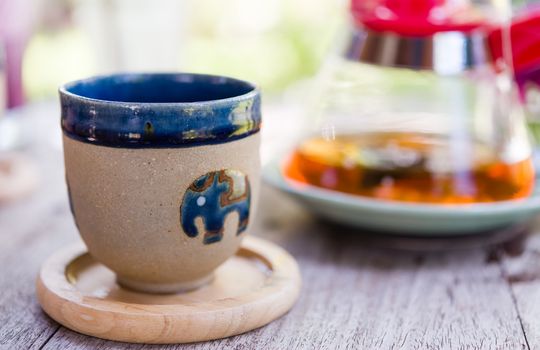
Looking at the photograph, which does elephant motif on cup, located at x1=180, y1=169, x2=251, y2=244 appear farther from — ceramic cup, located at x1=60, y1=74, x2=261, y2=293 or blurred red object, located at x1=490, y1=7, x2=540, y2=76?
blurred red object, located at x1=490, y1=7, x2=540, y2=76

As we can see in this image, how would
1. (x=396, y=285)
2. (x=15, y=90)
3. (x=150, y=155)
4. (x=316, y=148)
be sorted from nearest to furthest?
(x=150, y=155) < (x=396, y=285) < (x=316, y=148) < (x=15, y=90)

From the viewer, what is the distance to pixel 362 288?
1.60 ft

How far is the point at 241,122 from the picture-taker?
1.34 ft

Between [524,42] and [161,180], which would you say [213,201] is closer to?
[161,180]

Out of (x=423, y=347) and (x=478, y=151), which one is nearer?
(x=423, y=347)

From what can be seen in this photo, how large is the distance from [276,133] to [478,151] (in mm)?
335

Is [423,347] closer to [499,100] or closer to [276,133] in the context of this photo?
[499,100]

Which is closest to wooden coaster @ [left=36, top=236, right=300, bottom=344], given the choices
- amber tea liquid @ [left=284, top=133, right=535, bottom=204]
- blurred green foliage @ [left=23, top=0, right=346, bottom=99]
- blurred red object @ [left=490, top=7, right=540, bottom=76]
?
amber tea liquid @ [left=284, top=133, right=535, bottom=204]

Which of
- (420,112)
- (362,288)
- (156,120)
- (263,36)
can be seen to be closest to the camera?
(156,120)

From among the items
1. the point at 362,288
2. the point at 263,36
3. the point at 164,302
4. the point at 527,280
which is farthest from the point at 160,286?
the point at 263,36

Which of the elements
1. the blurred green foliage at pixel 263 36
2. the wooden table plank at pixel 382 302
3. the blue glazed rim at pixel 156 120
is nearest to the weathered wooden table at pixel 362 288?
the wooden table plank at pixel 382 302

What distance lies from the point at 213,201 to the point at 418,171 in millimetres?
209

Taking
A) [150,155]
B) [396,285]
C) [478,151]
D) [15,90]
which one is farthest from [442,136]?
[15,90]

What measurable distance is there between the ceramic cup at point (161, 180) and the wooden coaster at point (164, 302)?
21 mm
